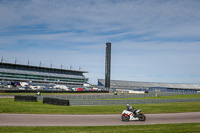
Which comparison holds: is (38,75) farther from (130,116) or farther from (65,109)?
(130,116)

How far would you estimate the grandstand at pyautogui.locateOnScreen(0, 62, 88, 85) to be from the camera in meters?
115

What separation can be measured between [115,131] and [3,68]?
114m

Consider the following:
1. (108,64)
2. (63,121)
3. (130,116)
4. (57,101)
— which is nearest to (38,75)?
(108,64)

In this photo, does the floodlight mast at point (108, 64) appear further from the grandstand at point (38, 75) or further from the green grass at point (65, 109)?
the green grass at point (65, 109)

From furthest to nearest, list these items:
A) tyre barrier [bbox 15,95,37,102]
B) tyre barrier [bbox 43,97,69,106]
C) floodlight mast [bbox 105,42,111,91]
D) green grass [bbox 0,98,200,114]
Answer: floodlight mast [bbox 105,42,111,91], tyre barrier [bbox 15,95,37,102], tyre barrier [bbox 43,97,69,106], green grass [bbox 0,98,200,114]

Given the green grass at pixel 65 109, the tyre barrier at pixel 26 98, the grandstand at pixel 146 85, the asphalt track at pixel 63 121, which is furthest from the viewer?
the grandstand at pixel 146 85

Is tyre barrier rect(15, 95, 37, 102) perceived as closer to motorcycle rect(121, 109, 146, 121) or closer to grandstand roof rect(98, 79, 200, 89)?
motorcycle rect(121, 109, 146, 121)

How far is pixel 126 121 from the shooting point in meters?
17.5

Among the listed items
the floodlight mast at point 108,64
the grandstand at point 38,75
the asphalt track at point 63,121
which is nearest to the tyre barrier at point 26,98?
the asphalt track at point 63,121

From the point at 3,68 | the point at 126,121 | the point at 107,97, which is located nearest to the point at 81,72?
the point at 3,68

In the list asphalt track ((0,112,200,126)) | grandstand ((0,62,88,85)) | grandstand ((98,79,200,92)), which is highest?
grandstand ((0,62,88,85))

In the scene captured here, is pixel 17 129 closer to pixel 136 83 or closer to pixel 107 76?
pixel 107 76

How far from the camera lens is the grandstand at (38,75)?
115 metres

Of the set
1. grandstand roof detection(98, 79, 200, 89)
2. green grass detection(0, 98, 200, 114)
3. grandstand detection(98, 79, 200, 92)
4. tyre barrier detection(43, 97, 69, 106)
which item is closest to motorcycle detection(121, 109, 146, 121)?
green grass detection(0, 98, 200, 114)
